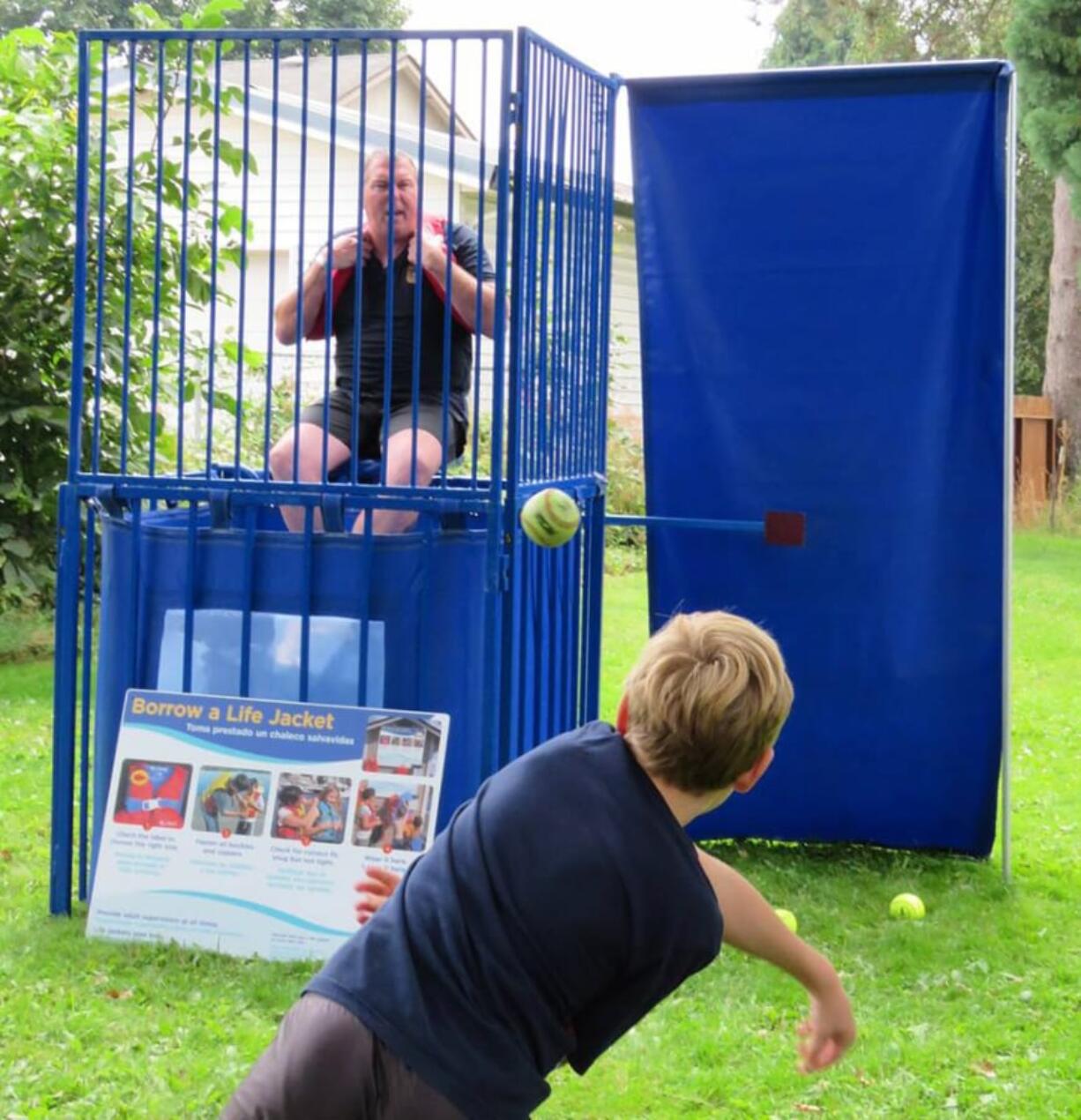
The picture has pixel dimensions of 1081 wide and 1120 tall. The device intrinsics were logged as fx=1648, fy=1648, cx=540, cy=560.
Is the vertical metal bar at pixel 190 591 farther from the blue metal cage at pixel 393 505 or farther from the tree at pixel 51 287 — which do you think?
the tree at pixel 51 287

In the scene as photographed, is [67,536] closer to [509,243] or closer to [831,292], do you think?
[509,243]

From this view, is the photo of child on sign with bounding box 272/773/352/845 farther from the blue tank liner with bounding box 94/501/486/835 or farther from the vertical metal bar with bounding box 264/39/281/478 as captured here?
the vertical metal bar with bounding box 264/39/281/478

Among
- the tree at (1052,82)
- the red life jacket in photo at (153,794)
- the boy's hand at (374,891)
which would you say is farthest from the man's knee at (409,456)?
the tree at (1052,82)

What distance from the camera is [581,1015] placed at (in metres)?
2.19

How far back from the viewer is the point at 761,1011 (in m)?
4.02

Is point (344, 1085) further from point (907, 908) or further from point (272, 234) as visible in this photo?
point (907, 908)

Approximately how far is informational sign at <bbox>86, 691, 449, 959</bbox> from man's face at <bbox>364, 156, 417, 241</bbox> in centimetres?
141

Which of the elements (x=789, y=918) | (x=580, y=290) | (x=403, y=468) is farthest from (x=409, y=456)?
(x=789, y=918)

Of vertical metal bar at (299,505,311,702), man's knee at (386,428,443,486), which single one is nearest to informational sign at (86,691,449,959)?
vertical metal bar at (299,505,311,702)

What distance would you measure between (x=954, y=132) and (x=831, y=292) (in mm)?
592

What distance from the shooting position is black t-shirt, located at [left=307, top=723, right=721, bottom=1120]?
2.08m

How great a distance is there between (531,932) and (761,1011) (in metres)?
2.11

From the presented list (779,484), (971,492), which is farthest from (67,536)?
(971,492)

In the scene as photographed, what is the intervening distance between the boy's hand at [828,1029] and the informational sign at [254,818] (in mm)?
1997
